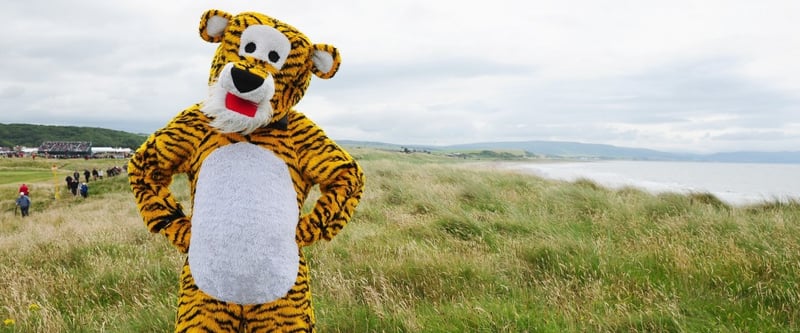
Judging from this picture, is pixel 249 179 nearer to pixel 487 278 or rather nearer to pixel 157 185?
pixel 157 185

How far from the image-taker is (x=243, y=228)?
1.84 meters

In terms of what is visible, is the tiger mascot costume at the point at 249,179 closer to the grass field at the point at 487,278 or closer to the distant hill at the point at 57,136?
the grass field at the point at 487,278

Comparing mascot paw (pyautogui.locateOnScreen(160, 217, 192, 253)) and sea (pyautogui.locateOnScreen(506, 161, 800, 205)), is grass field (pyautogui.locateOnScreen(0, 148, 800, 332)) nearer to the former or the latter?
mascot paw (pyautogui.locateOnScreen(160, 217, 192, 253))

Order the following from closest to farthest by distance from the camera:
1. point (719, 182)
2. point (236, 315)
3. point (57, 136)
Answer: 1. point (236, 315)
2. point (719, 182)
3. point (57, 136)

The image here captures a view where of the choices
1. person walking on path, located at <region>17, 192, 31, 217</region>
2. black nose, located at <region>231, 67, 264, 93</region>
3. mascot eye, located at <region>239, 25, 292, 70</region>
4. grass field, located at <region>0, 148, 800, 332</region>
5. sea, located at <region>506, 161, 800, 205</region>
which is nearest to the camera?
black nose, located at <region>231, 67, 264, 93</region>

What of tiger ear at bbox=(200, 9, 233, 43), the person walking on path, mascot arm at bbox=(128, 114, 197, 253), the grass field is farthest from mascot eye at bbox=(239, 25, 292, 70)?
the person walking on path

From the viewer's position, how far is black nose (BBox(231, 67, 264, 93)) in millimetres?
1778

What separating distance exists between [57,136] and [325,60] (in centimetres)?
15683

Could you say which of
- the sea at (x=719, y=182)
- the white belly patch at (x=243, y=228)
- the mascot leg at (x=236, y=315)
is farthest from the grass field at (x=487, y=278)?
the sea at (x=719, y=182)

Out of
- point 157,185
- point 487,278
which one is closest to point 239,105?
point 157,185

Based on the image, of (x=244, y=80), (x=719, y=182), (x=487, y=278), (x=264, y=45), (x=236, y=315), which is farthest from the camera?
(x=719, y=182)

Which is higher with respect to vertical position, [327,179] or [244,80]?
[244,80]

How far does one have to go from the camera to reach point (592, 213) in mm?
7320

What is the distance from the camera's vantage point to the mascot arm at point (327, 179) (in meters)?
2.13
